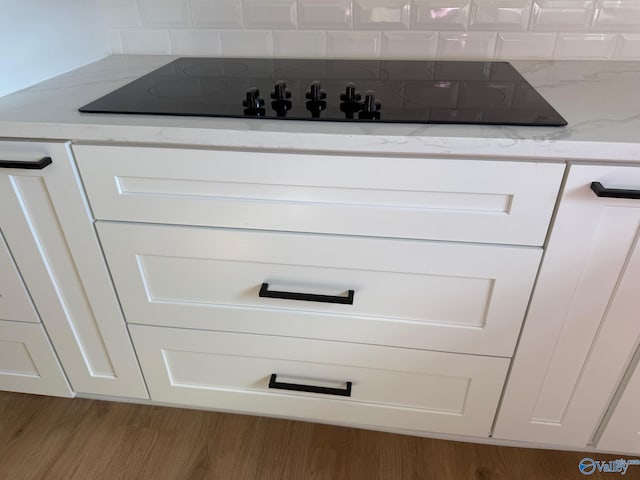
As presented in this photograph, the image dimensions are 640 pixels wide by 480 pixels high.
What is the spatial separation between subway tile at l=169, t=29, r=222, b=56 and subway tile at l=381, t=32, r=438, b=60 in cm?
49

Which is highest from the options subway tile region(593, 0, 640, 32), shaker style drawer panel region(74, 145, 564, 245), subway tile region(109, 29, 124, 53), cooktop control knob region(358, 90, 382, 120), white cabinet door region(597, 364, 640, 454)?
subway tile region(593, 0, 640, 32)

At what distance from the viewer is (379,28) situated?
1.26 meters

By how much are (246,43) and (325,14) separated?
0.24 meters

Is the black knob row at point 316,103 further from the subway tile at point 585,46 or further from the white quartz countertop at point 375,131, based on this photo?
the subway tile at point 585,46

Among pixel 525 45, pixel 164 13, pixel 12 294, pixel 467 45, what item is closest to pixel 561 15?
pixel 525 45

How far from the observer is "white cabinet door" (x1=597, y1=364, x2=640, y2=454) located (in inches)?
38.4

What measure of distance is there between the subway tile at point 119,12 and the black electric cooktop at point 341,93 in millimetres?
197

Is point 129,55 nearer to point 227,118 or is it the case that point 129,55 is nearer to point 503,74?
point 227,118

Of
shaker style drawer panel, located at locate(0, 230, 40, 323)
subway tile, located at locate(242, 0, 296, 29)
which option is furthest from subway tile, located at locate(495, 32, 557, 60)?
shaker style drawer panel, located at locate(0, 230, 40, 323)

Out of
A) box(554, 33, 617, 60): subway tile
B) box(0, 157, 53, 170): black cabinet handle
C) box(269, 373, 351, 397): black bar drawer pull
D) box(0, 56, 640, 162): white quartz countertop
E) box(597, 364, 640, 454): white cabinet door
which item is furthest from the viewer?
box(554, 33, 617, 60): subway tile

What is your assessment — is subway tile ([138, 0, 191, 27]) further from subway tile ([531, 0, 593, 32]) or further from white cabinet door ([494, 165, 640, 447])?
white cabinet door ([494, 165, 640, 447])

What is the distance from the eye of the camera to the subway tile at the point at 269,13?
1257 millimetres

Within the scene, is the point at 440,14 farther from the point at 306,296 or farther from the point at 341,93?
the point at 306,296

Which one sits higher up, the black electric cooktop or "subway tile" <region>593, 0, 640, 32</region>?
"subway tile" <region>593, 0, 640, 32</region>
